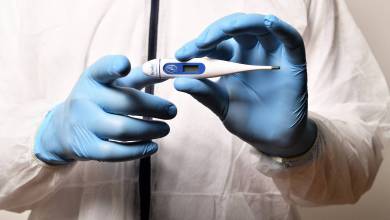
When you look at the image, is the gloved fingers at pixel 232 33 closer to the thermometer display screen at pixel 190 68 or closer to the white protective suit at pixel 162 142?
the thermometer display screen at pixel 190 68

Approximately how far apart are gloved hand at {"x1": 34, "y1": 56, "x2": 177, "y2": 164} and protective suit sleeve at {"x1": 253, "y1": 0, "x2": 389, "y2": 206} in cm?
16

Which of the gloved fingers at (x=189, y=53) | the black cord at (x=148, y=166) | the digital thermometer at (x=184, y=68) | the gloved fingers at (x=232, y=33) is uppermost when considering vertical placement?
the gloved fingers at (x=232, y=33)

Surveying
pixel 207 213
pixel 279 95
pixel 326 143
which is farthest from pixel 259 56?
pixel 207 213

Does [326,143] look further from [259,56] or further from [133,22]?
[133,22]

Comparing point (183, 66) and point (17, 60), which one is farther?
point (17, 60)

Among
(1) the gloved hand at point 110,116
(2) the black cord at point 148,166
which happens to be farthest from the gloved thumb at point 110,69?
(2) the black cord at point 148,166

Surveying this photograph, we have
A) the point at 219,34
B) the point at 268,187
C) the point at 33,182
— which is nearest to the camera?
the point at 219,34

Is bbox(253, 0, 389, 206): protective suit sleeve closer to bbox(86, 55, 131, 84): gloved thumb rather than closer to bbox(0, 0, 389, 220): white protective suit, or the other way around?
bbox(0, 0, 389, 220): white protective suit

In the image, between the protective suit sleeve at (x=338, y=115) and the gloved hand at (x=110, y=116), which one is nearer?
the gloved hand at (x=110, y=116)

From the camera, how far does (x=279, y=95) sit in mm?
540

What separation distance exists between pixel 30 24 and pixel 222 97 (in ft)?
1.01

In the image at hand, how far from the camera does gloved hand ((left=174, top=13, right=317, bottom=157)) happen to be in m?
0.50

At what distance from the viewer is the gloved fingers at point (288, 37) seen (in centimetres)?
47

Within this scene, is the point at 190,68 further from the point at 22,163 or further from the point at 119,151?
the point at 22,163
